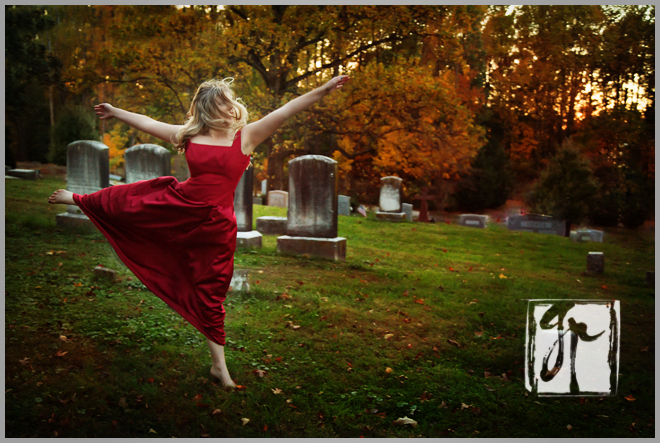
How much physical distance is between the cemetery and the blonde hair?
2 cm

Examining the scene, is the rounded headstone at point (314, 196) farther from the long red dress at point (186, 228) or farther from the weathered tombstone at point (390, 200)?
the weathered tombstone at point (390, 200)

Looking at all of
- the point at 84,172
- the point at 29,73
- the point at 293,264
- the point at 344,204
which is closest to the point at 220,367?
the point at 293,264

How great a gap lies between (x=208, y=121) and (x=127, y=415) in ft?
6.95

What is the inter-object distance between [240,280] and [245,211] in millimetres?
3152

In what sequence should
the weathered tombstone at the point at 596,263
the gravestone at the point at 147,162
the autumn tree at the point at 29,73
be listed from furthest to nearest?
the autumn tree at the point at 29,73
the weathered tombstone at the point at 596,263
the gravestone at the point at 147,162

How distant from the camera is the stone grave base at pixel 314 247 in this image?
8602 millimetres

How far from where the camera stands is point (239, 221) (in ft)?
29.2

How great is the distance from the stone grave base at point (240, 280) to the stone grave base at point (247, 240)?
2.97 metres

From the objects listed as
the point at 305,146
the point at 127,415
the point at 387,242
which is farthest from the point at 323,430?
the point at 305,146

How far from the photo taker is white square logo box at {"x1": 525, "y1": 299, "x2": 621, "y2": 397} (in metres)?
4.21

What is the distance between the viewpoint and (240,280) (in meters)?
5.86

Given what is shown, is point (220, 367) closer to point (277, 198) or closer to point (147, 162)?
point (147, 162)

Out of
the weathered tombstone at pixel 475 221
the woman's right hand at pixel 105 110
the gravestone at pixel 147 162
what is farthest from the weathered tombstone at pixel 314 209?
the weathered tombstone at pixel 475 221

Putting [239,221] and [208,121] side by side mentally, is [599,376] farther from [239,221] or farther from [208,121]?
[239,221]
